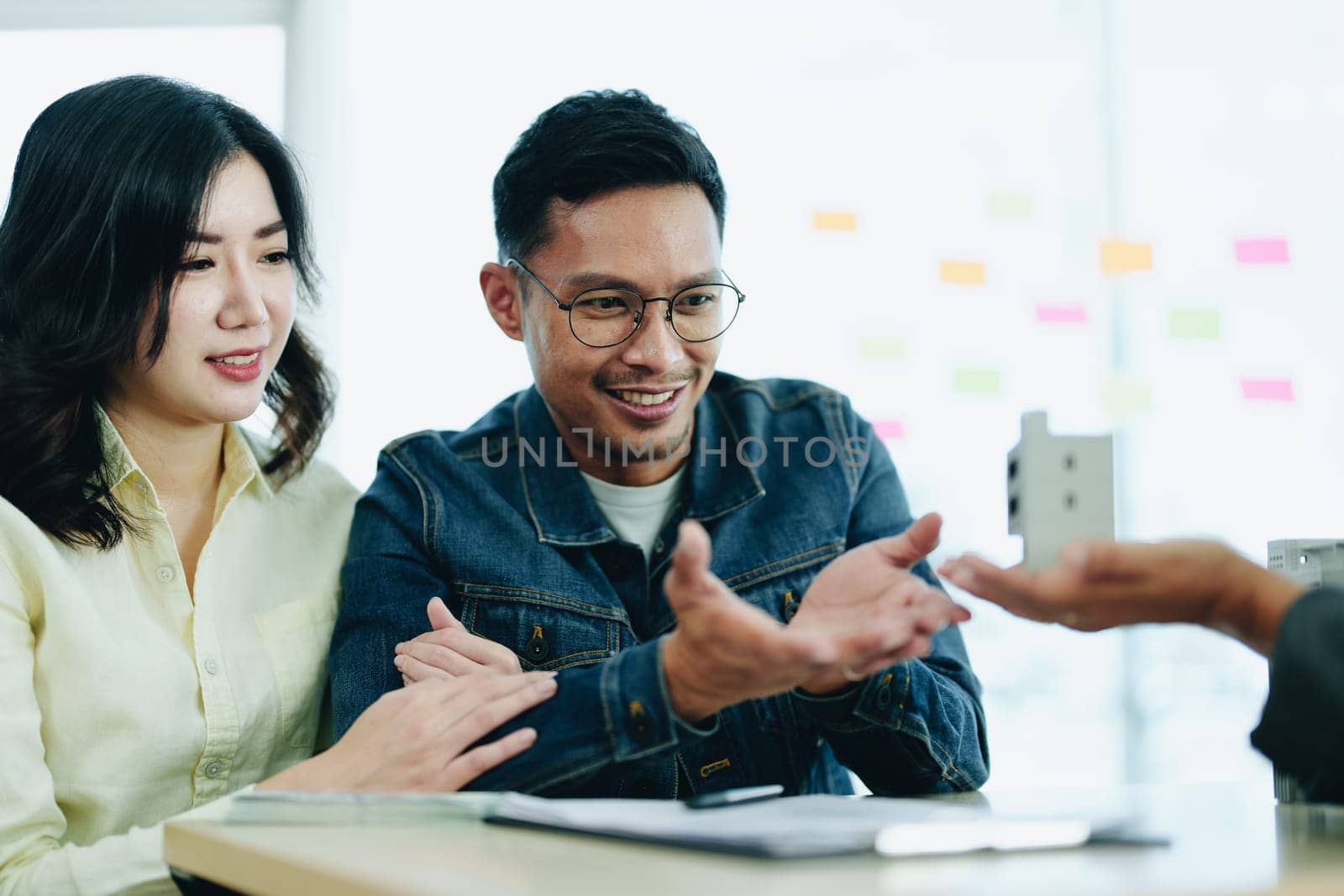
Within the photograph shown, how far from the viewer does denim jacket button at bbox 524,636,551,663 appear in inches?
Result: 58.7

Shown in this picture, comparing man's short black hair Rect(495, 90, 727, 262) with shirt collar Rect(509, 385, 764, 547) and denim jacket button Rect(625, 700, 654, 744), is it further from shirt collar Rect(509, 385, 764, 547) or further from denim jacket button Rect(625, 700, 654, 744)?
denim jacket button Rect(625, 700, 654, 744)

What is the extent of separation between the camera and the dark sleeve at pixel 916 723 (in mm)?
1274

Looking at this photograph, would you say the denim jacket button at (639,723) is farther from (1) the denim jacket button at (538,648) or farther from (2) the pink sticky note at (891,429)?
(2) the pink sticky note at (891,429)

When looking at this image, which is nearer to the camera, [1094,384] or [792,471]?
[792,471]

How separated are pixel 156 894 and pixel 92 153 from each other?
818 mm

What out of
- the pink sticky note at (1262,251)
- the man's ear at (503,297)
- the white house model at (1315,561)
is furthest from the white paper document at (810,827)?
the pink sticky note at (1262,251)

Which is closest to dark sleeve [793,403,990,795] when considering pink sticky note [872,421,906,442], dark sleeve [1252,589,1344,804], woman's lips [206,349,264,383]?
dark sleeve [1252,589,1344,804]

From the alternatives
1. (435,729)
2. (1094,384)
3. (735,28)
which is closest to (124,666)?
(435,729)

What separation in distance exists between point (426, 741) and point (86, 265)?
0.71m

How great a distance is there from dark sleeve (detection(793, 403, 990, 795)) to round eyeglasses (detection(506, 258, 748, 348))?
0.41 m

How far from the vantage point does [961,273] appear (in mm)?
2896

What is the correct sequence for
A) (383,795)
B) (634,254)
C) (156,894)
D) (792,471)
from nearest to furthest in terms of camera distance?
(383,795)
(156,894)
(634,254)
(792,471)

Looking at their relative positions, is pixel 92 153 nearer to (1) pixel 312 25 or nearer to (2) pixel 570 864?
(2) pixel 570 864

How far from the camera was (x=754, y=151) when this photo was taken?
2.85m
